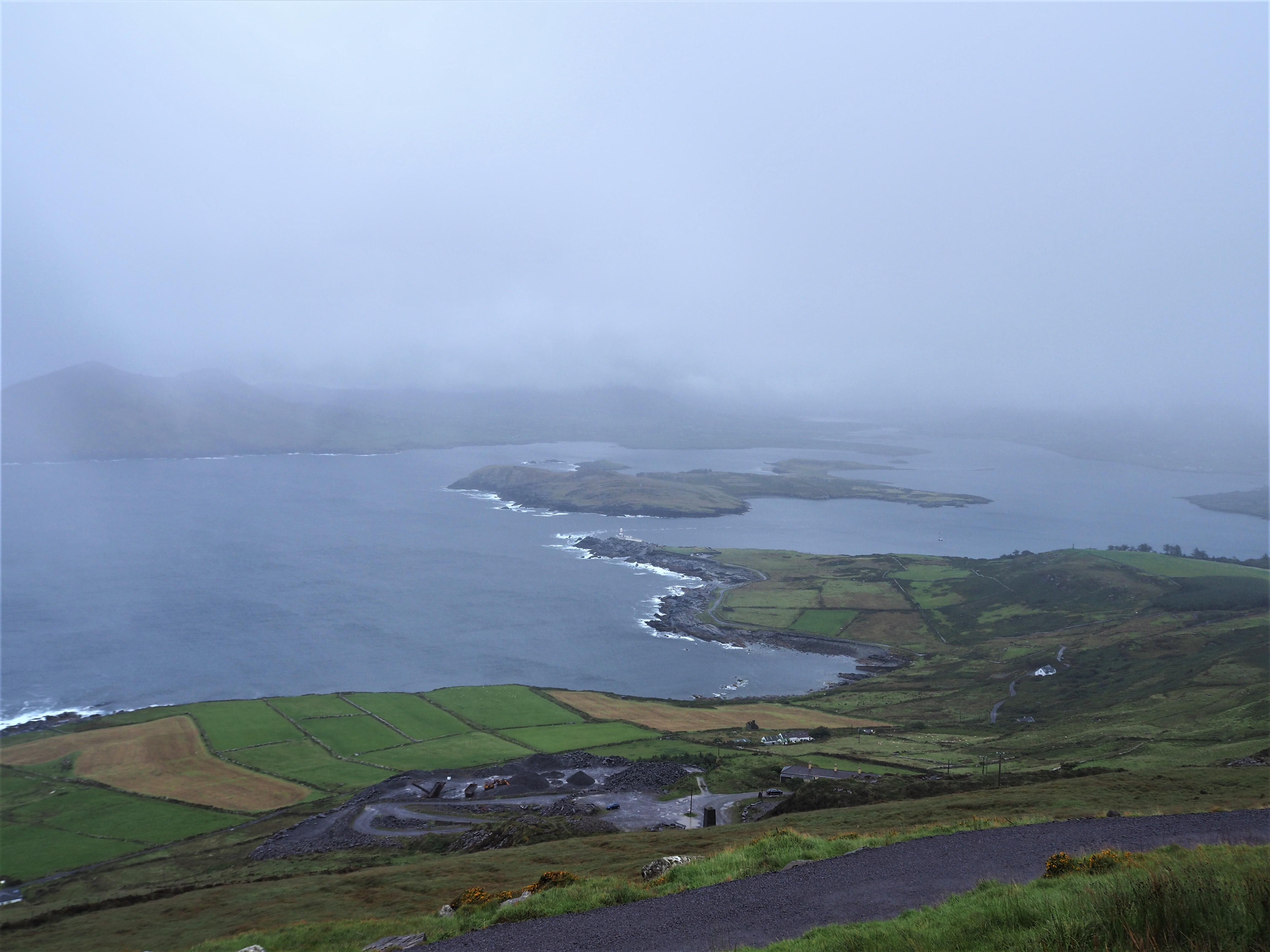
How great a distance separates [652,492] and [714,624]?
272ft

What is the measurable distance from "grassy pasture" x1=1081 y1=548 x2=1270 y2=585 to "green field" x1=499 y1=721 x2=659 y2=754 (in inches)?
2888

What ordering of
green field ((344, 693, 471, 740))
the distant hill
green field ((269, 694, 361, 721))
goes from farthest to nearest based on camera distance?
the distant hill < green field ((269, 694, 361, 721)) < green field ((344, 693, 471, 740))

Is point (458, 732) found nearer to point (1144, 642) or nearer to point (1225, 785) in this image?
point (1225, 785)

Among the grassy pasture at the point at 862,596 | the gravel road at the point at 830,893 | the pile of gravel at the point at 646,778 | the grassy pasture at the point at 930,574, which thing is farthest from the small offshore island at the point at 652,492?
the gravel road at the point at 830,893

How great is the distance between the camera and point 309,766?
1713 inches

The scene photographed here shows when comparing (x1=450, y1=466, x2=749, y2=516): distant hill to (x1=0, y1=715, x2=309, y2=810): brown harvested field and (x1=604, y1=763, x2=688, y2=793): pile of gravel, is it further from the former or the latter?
(x1=604, y1=763, x2=688, y2=793): pile of gravel

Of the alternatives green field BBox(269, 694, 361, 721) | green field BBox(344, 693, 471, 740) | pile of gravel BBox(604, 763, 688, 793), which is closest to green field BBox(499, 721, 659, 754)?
green field BBox(344, 693, 471, 740)

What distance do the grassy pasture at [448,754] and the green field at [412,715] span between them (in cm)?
158

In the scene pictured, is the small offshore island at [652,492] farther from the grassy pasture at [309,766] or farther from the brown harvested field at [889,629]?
the grassy pasture at [309,766]

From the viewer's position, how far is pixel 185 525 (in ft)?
423

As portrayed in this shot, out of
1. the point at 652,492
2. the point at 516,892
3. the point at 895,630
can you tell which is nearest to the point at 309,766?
the point at 516,892

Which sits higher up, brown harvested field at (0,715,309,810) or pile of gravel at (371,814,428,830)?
pile of gravel at (371,814,428,830)

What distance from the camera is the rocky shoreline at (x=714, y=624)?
254 ft

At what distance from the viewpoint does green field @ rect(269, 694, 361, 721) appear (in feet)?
173
